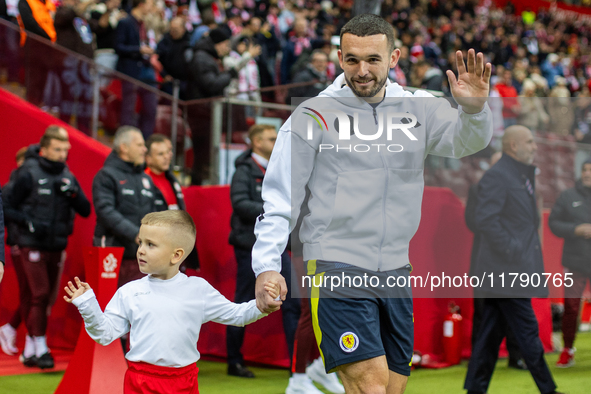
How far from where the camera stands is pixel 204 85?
347 inches

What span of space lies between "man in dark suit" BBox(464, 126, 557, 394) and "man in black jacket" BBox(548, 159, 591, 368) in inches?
50.2

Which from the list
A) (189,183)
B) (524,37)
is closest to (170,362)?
(189,183)

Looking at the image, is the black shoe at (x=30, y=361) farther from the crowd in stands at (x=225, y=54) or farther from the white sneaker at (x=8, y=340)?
the crowd in stands at (x=225, y=54)

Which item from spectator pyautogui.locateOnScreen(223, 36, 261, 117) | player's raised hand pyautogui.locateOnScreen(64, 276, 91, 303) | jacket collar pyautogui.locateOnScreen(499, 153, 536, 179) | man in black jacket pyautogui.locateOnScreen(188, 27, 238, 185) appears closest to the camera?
player's raised hand pyautogui.locateOnScreen(64, 276, 91, 303)

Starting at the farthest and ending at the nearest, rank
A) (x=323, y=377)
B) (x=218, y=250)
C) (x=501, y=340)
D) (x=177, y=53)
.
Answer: (x=177, y=53) < (x=218, y=250) < (x=323, y=377) < (x=501, y=340)

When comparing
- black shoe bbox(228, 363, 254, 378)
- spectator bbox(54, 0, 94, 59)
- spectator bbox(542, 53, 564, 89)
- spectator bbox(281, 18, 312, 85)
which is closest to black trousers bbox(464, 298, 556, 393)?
black shoe bbox(228, 363, 254, 378)

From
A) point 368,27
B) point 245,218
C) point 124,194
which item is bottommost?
point 245,218

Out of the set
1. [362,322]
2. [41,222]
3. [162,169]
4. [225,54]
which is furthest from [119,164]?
[225,54]

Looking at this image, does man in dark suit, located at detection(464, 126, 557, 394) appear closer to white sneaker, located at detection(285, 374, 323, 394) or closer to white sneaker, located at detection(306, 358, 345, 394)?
white sneaker, located at detection(306, 358, 345, 394)

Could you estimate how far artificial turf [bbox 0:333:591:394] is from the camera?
579cm

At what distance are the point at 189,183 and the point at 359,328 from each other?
5457mm

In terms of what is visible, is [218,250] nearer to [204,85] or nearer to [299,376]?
[299,376]

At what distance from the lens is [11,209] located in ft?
20.6

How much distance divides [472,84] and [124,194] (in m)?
4.00
